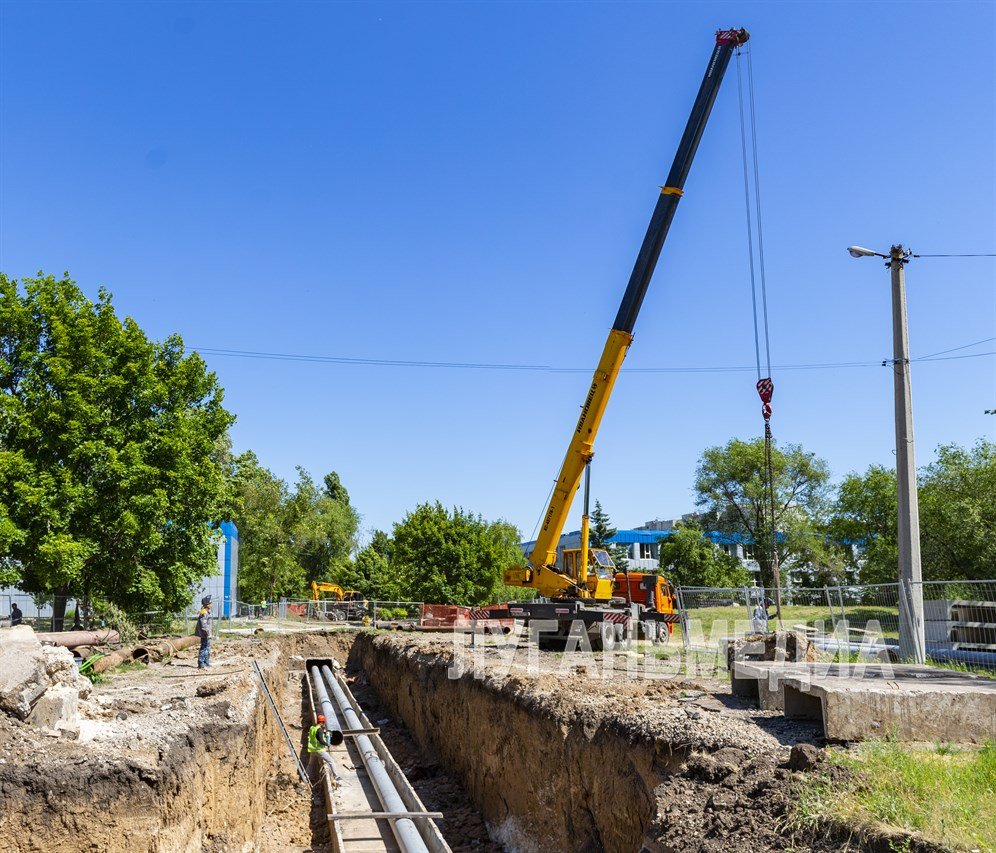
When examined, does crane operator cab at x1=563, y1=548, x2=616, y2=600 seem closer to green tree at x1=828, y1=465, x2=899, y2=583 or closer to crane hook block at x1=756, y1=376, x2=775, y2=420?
crane hook block at x1=756, y1=376, x2=775, y2=420

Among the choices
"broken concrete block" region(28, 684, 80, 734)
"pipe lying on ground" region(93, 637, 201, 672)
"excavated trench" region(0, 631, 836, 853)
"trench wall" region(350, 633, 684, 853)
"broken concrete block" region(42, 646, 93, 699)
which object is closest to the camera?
"excavated trench" region(0, 631, 836, 853)

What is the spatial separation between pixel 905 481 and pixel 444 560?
35.3 m

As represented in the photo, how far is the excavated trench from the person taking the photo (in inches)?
276

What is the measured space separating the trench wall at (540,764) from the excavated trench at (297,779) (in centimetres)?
2

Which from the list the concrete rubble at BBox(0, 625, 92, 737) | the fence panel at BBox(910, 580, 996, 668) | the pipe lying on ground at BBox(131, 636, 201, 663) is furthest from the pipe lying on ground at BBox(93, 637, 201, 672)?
the fence panel at BBox(910, 580, 996, 668)

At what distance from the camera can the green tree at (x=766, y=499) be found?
5553 cm

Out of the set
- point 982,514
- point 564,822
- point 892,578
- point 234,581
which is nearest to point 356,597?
point 234,581

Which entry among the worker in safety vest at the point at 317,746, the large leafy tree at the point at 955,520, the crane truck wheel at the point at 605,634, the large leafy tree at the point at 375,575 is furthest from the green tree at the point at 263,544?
the worker in safety vest at the point at 317,746

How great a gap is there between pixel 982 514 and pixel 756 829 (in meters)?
30.8

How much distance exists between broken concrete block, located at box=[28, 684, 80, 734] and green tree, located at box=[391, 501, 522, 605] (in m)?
36.9

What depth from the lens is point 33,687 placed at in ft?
27.0

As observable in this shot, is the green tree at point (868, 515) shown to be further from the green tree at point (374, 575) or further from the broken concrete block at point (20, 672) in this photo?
the broken concrete block at point (20, 672)

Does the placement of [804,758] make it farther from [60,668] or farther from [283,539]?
[283,539]

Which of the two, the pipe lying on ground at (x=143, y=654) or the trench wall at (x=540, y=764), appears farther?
the pipe lying on ground at (x=143, y=654)
